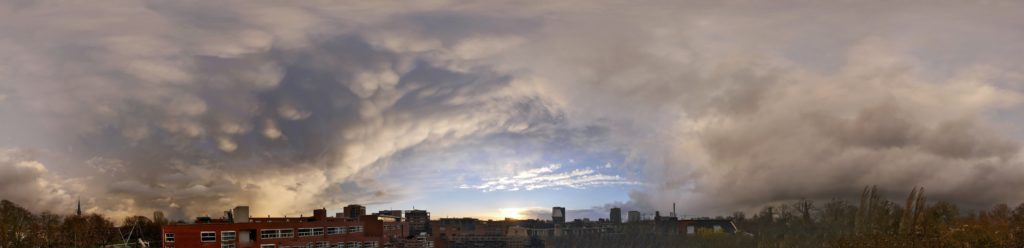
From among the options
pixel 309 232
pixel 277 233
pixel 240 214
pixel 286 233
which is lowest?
pixel 309 232

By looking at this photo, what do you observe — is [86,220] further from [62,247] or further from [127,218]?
[127,218]

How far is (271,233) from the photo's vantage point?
114562mm

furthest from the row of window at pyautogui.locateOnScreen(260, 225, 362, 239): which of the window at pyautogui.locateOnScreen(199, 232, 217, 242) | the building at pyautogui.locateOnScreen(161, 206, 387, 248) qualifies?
the window at pyautogui.locateOnScreen(199, 232, 217, 242)

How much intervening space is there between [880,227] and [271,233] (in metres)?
76.8

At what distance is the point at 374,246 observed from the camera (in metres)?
144

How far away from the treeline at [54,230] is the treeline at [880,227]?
336 feet

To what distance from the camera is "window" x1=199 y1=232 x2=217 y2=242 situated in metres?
106

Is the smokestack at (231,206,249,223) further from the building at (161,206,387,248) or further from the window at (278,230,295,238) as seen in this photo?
the window at (278,230,295,238)

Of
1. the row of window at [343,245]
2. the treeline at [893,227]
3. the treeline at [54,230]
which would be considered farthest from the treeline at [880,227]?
the treeline at [54,230]

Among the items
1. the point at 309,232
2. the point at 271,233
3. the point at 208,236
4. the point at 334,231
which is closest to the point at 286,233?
the point at 271,233

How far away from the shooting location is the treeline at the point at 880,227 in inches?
2963

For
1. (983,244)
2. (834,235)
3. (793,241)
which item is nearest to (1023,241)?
(983,244)

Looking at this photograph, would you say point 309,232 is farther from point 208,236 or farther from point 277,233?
point 208,236

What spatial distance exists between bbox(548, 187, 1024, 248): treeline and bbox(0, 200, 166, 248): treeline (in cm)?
10252
